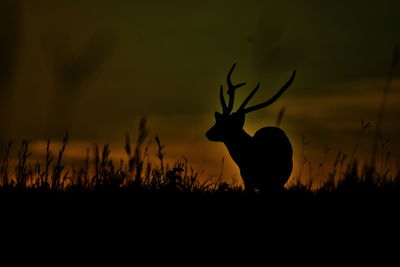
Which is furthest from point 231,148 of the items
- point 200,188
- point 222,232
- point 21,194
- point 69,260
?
point 69,260

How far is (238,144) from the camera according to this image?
1090 cm

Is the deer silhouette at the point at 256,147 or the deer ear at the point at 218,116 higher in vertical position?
the deer ear at the point at 218,116

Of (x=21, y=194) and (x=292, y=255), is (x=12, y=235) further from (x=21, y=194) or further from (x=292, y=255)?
(x=292, y=255)

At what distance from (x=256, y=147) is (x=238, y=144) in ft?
0.99

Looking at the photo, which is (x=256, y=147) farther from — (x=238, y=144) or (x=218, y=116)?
(x=218, y=116)

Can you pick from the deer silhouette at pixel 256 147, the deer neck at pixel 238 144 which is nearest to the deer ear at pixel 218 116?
the deer silhouette at pixel 256 147

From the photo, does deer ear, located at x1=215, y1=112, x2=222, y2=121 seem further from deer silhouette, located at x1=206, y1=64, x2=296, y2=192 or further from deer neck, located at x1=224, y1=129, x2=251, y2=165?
deer neck, located at x1=224, y1=129, x2=251, y2=165

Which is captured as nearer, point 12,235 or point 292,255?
point 292,255

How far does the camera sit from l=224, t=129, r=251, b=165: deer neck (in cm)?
1084

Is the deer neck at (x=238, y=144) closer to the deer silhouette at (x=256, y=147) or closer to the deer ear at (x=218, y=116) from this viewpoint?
the deer silhouette at (x=256, y=147)

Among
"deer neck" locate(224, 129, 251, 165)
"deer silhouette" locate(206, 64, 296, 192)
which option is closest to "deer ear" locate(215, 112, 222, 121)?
"deer silhouette" locate(206, 64, 296, 192)

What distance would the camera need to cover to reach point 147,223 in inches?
219

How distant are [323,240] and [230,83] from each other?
668 cm

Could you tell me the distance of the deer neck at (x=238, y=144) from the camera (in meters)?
10.8
